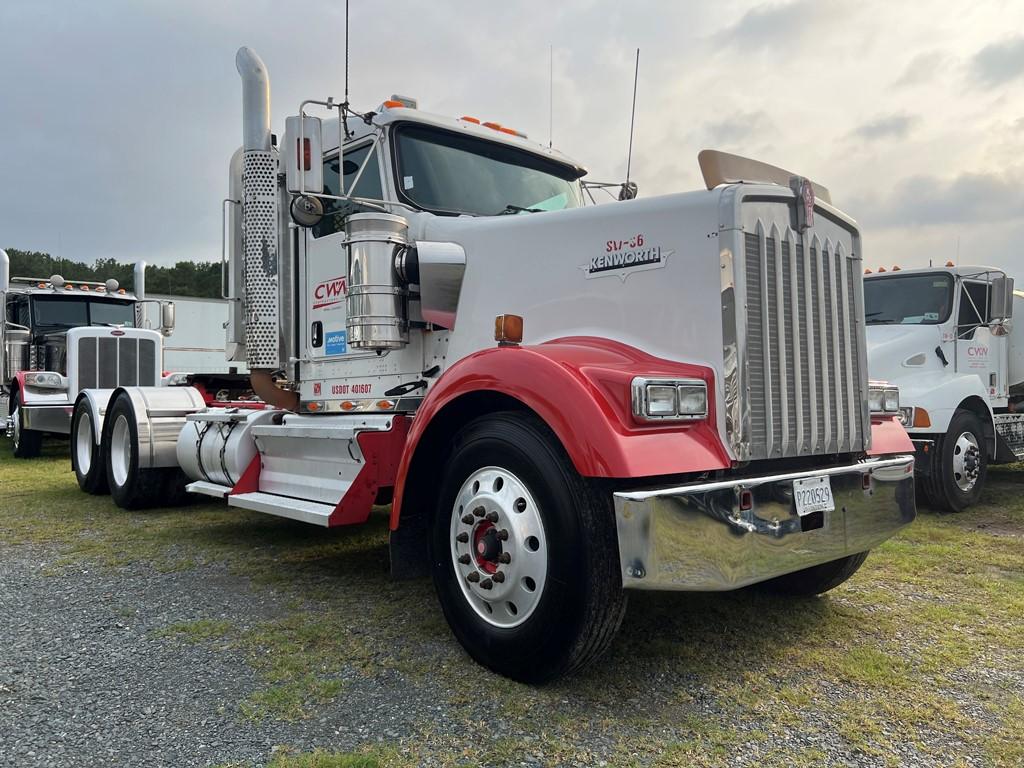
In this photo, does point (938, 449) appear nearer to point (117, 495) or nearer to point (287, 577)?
point (287, 577)

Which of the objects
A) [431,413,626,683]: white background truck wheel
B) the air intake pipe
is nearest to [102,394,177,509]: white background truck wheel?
the air intake pipe

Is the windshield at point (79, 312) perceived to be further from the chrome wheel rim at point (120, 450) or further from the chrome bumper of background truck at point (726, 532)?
the chrome bumper of background truck at point (726, 532)

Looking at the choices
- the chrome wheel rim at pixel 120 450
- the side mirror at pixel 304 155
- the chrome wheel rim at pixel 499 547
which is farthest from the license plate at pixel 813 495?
the chrome wheel rim at pixel 120 450

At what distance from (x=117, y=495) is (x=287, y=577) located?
→ 139 inches

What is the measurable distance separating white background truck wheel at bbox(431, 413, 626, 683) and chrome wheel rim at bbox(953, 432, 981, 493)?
5810 millimetres

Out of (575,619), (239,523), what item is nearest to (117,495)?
(239,523)

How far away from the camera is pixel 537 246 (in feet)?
13.3

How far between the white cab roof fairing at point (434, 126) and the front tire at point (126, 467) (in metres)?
3.71

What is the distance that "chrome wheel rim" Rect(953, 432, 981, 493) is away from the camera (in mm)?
7547

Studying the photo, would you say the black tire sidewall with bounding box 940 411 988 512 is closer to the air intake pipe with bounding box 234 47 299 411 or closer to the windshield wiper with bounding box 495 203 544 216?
the windshield wiper with bounding box 495 203 544 216

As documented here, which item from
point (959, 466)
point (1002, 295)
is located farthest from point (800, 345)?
point (1002, 295)

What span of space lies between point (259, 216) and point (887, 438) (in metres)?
4.11

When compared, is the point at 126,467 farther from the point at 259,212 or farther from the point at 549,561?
the point at 549,561

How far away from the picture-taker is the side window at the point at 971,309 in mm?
8281
